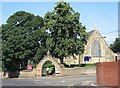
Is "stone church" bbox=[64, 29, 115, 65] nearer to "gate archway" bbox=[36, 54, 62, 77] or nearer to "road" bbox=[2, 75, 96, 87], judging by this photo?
"gate archway" bbox=[36, 54, 62, 77]

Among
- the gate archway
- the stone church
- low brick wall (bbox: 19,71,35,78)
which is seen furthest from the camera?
the stone church

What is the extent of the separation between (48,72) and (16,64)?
690 cm

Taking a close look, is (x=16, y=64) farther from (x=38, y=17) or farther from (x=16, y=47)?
(x=38, y=17)

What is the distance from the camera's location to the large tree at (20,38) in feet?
216

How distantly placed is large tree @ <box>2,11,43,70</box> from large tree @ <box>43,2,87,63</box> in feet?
9.34

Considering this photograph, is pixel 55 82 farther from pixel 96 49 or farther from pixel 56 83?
pixel 96 49

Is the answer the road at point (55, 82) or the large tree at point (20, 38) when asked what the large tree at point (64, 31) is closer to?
the large tree at point (20, 38)

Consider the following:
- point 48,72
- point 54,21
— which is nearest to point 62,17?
point 54,21

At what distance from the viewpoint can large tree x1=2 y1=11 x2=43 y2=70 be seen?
6596 centimetres

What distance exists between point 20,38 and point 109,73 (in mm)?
35928

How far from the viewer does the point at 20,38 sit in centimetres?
6662

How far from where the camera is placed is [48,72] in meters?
72.1

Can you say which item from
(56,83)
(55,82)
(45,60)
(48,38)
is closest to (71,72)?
(45,60)

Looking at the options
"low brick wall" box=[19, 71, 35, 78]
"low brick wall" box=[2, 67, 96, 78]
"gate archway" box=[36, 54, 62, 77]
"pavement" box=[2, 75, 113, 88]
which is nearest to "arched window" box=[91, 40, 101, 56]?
"low brick wall" box=[2, 67, 96, 78]
